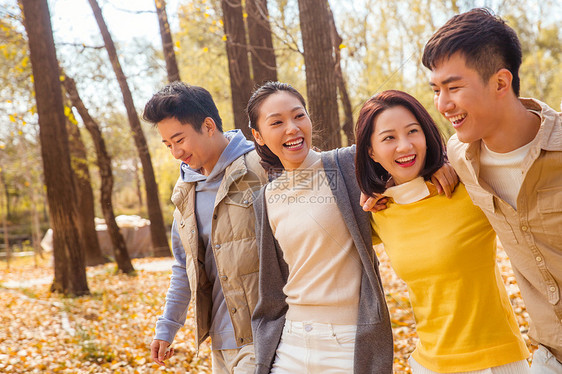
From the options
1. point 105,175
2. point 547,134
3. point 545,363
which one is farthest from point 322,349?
point 105,175

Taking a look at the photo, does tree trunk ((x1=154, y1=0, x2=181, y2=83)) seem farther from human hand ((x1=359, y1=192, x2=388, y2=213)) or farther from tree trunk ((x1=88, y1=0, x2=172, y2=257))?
human hand ((x1=359, y1=192, x2=388, y2=213))


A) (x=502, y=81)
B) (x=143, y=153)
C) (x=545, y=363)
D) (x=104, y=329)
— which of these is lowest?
(x=104, y=329)

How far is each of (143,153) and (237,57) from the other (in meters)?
7.46

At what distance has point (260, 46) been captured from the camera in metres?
6.36

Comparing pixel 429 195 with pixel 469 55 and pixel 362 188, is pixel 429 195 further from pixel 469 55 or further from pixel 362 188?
pixel 469 55

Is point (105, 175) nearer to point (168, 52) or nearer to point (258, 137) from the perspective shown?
point (168, 52)

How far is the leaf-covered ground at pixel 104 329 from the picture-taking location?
203 inches

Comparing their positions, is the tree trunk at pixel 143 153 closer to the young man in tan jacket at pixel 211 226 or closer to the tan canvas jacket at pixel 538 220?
the young man in tan jacket at pixel 211 226

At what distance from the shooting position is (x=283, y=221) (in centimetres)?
238

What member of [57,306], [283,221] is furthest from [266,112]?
[57,306]

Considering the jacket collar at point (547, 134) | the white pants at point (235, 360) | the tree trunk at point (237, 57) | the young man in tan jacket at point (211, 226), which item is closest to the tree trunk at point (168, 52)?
the tree trunk at point (237, 57)

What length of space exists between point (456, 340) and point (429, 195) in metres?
0.57

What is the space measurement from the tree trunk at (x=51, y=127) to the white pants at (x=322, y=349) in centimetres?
737

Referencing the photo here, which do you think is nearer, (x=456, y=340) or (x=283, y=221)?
(x=456, y=340)
